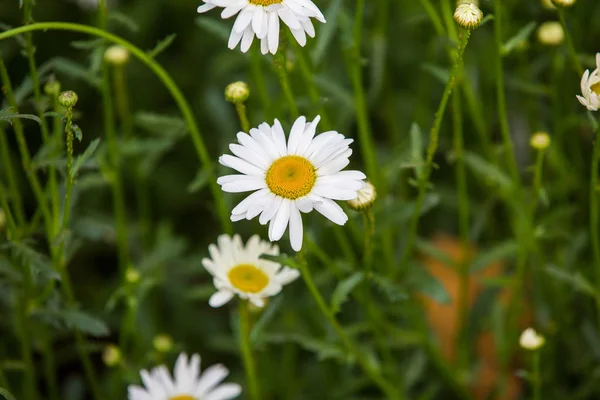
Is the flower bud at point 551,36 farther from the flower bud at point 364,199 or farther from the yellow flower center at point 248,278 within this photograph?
the yellow flower center at point 248,278

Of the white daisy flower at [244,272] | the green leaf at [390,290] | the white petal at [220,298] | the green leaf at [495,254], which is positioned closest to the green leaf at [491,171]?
the green leaf at [495,254]

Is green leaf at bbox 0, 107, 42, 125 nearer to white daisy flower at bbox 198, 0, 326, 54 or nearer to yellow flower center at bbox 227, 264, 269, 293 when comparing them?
white daisy flower at bbox 198, 0, 326, 54

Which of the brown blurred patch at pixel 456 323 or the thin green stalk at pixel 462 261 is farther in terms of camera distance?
the brown blurred patch at pixel 456 323

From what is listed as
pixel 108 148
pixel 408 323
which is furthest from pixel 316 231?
pixel 108 148

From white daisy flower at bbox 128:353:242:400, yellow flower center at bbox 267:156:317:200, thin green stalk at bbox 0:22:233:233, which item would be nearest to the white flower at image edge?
yellow flower center at bbox 267:156:317:200

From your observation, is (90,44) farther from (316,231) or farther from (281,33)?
(316,231)

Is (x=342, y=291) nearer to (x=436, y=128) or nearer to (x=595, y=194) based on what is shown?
(x=436, y=128)

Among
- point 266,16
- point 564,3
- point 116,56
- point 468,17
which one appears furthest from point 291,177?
point 116,56
